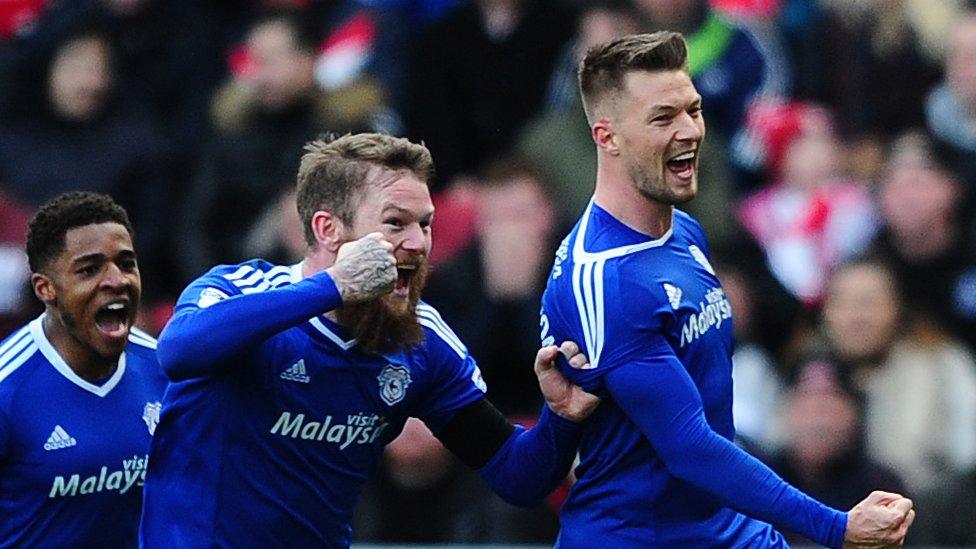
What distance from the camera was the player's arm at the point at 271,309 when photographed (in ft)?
16.4

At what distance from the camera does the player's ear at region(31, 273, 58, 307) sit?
582 cm

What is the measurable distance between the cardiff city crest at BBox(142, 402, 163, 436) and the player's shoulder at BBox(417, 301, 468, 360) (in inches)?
34.7

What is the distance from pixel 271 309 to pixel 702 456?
1.16 m

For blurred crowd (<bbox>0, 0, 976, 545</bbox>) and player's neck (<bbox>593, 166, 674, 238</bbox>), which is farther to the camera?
blurred crowd (<bbox>0, 0, 976, 545</bbox>)

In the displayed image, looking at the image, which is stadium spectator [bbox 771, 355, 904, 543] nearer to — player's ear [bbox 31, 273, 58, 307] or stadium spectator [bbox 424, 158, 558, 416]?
stadium spectator [bbox 424, 158, 558, 416]

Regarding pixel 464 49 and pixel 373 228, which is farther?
pixel 464 49

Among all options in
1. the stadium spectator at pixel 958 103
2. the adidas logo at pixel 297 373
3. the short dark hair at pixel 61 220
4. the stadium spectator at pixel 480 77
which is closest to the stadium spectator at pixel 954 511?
the stadium spectator at pixel 958 103

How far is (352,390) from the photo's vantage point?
5.44 meters

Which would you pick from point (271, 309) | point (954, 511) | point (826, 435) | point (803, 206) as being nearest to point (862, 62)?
point (803, 206)

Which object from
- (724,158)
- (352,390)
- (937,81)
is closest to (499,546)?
(724,158)

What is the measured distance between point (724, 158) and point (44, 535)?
4.14 meters

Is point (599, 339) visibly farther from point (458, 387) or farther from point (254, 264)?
point (254, 264)

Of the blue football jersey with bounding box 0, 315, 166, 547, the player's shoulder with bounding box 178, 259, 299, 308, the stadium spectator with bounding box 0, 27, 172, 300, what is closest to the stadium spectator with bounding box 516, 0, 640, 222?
the stadium spectator with bounding box 0, 27, 172, 300

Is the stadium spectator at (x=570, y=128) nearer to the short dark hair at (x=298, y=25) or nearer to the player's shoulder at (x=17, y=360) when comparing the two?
the short dark hair at (x=298, y=25)
